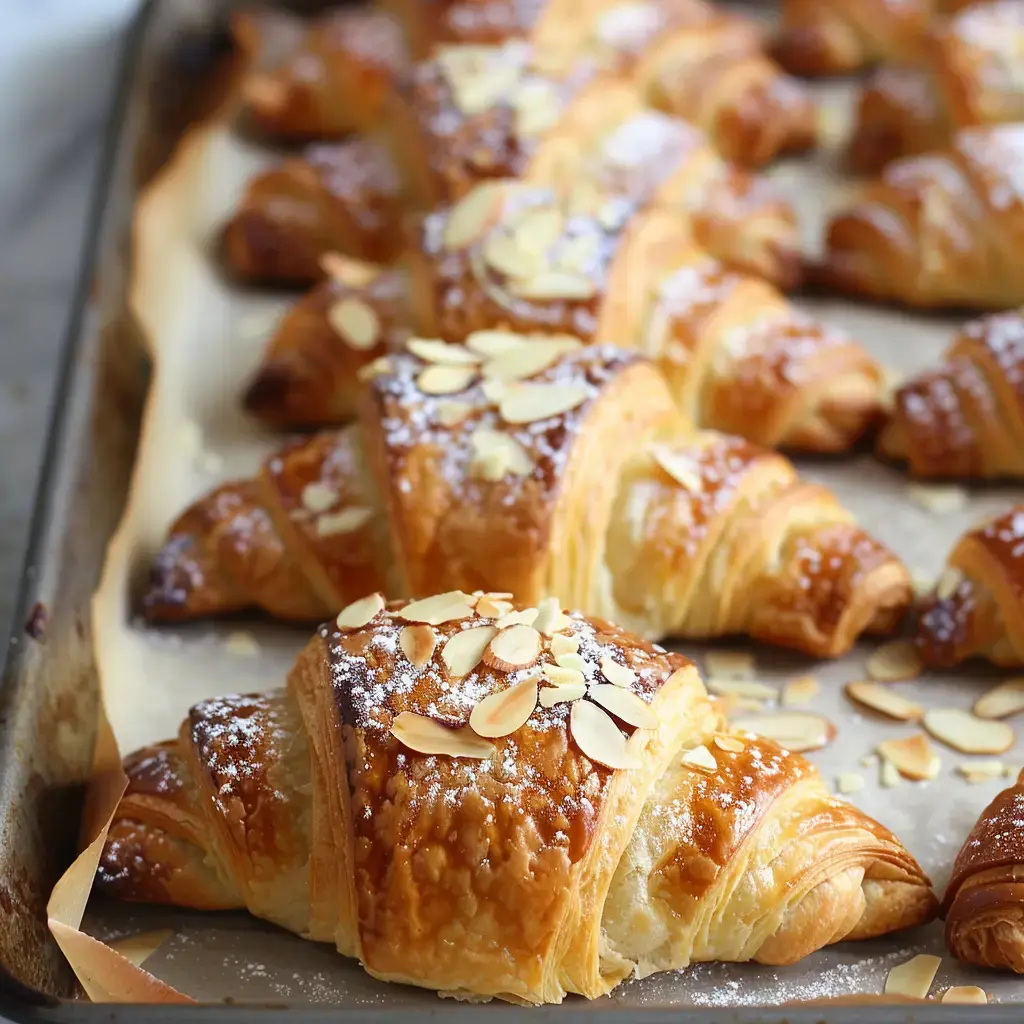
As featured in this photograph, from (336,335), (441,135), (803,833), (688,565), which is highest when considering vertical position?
(441,135)

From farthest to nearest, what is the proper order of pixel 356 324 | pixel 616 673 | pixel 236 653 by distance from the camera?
1. pixel 356 324
2. pixel 236 653
3. pixel 616 673

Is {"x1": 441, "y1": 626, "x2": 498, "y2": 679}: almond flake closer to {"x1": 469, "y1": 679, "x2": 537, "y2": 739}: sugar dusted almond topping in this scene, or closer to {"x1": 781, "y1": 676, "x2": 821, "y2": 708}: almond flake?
{"x1": 469, "y1": 679, "x2": 537, "y2": 739}: sugar dusted almond topping

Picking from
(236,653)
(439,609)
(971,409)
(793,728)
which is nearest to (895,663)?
(793,728)

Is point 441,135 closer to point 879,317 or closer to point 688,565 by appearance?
point 879,317

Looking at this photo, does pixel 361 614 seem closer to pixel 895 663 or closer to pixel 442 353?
pixel 442 353

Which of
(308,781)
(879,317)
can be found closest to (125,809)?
(308,781)

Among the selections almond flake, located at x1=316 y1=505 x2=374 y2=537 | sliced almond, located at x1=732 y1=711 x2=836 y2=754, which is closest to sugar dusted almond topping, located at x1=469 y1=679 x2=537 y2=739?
sliced almond, located at x1=732 y1=711 x2=836 y2=754

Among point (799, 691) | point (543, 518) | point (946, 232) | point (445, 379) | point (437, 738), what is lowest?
point (799, 691)
